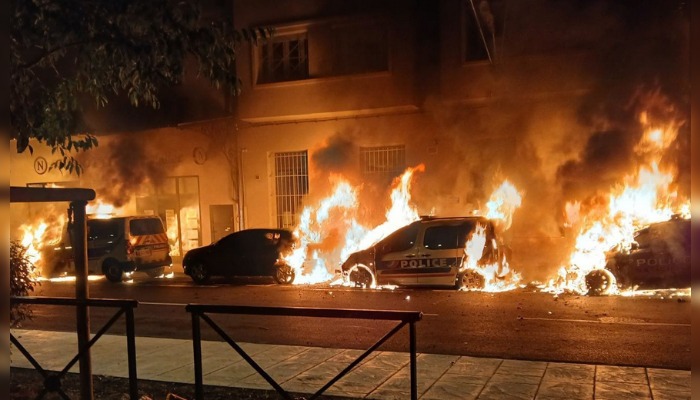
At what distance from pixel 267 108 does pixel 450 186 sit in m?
6.64

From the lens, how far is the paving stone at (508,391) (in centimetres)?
605

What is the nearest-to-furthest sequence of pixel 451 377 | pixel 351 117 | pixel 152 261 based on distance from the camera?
1. pixel 451 377
2. pixel 152 261
3. pixel 351 117

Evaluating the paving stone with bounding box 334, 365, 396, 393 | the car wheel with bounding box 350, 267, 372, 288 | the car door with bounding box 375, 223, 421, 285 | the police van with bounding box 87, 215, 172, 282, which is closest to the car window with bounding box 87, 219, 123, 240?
the police van with bounding box 87, 215, 172, 282

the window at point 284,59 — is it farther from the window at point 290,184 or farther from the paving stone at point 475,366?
the paving stone at point 475,366

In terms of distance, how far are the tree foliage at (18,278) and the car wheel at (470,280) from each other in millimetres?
9244

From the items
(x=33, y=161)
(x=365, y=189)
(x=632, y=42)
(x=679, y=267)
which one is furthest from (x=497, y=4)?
(x=33, y=161)

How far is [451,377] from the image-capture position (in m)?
6.84

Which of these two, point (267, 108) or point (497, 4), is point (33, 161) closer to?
point (267, 108)

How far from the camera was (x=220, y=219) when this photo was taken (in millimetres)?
21203

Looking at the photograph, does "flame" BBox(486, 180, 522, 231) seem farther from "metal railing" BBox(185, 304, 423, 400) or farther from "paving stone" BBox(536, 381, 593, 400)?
"metal railing" BBox(185, 304, 423, 400)

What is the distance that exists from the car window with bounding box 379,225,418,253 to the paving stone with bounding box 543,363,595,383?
22.0 feet

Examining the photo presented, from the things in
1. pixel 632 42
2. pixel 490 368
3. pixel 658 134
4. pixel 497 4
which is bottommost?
pixel 490 368

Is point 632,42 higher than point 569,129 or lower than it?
higher

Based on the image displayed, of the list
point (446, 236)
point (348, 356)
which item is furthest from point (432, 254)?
point (348, 356)
